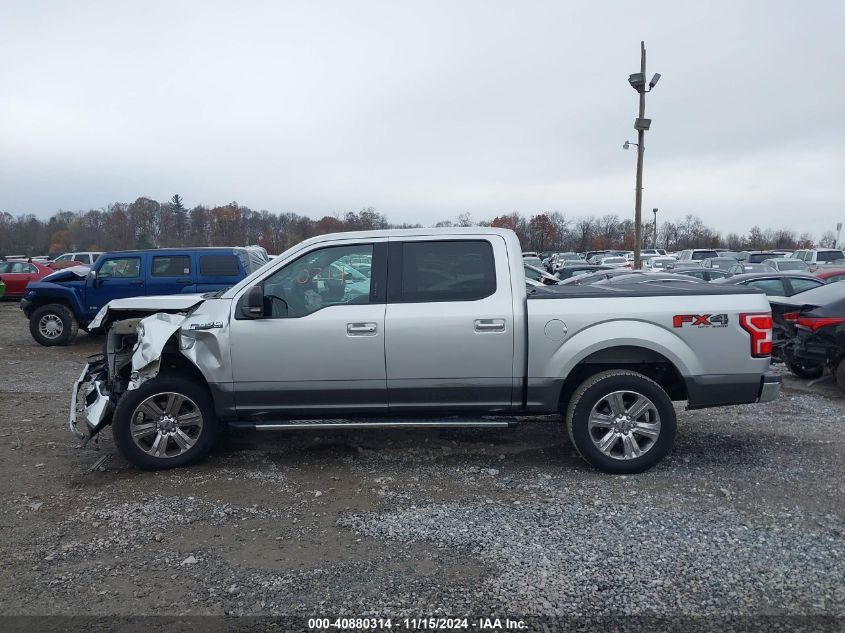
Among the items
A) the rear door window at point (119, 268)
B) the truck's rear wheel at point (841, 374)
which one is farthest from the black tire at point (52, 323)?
the truck's rear wheel at point (841, 374)

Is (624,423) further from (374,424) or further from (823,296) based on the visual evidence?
(823,296)

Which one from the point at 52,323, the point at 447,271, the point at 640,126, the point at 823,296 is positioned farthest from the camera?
the point at 640,126

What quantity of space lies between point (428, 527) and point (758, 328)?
300 centimetres

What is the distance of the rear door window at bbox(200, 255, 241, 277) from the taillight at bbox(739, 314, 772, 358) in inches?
373

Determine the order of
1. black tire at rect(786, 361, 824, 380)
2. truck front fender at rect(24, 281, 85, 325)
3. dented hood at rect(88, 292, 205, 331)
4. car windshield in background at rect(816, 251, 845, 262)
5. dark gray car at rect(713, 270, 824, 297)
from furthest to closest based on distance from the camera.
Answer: car windshield in background at rect(816, 251, 845, 262) → dark gray car at rect(713, 270, 824, 297) → truck front fender at rect(24, 281, 85, 325) → black tire at rect(786, 361, 824, 380) → dented hood at rect(88, 292, 205, 331)

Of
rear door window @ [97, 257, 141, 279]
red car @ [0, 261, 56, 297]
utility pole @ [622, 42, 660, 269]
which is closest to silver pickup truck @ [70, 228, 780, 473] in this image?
rear door window @ [97, 257, 141, 279]

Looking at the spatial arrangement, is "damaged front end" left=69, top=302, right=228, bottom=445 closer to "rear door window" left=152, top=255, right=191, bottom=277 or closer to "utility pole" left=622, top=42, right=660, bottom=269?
"rear door window" left=152, top=255, right=191, bottom=277

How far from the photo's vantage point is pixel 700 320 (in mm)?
4980

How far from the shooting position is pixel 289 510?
15.0 ft

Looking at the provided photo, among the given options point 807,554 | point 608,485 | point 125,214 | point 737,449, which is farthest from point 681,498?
point 125,214

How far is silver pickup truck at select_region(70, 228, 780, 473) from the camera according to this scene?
5.00 metres

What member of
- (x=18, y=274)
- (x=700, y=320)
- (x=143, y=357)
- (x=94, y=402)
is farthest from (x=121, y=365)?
(x=18, y=274)

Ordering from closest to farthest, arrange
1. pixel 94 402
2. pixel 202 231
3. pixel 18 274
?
pixel 94 402, pixel 18 274, pixel 202 231

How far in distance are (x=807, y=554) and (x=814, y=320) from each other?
505 centimetres
